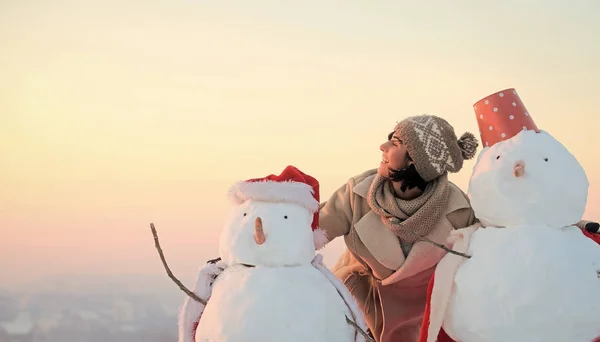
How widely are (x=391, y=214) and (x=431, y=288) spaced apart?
0.37m

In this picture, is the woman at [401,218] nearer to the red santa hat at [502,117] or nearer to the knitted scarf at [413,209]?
the knitted scarf at [413,209]

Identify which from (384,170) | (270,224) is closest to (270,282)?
(270,224)

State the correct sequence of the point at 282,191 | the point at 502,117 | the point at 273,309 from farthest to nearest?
the point at 502,117
the point at 282,191
the point at 273,309

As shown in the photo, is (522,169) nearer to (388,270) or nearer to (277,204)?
(277,204)

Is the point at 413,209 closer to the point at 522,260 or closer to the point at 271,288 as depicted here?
the point at 522,260

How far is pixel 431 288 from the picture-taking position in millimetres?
1420

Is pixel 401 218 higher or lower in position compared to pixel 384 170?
lower

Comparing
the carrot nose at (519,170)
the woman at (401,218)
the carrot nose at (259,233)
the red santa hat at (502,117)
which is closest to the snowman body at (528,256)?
the carrot nose at (519,170)

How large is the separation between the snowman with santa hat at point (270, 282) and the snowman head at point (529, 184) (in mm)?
377

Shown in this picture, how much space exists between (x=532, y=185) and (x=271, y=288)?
0.59 metres

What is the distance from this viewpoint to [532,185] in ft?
4.28

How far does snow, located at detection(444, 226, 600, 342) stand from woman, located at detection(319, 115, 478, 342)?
417 millimetres

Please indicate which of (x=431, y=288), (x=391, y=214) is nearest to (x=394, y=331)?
(x=391, y=214)

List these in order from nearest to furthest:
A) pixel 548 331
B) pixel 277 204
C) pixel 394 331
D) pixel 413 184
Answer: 1. pixel 548 331
2. pixel 277 204
3. pixel 413 184
4. pixel 394 331
